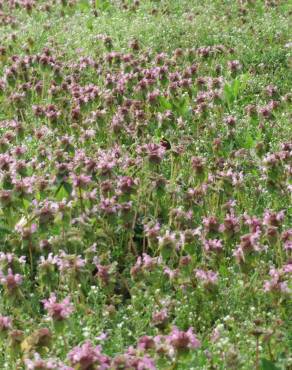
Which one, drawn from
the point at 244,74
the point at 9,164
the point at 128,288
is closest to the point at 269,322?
the point at 128,288

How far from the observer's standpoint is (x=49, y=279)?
3236 millimetres

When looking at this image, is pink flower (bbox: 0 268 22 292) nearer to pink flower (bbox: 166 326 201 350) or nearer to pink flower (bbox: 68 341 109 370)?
pink flower (bbox: 68 341 109 370)

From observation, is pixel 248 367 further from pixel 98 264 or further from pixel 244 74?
pixel 244 74

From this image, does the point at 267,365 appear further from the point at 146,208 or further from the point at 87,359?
the point at 146,208

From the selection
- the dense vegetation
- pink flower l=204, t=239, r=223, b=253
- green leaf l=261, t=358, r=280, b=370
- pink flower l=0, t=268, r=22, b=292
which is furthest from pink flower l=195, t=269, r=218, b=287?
pink flower l=0, t=268, r=22, b=292

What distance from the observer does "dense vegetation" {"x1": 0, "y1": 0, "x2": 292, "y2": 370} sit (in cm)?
295

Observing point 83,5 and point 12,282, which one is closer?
point 12,282

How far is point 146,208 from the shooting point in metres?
4.02

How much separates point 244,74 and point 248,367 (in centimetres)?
353

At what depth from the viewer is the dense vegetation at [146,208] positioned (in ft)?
9.66

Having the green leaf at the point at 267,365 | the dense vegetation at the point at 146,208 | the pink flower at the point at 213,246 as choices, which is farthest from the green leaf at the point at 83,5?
the green leaf at the point at 267,365

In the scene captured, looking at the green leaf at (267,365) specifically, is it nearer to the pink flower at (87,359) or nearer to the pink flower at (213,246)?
the pink flower at (87,359)

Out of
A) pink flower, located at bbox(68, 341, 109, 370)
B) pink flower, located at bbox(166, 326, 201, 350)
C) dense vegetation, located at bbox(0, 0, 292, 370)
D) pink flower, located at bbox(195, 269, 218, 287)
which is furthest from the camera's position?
pink flower, located at bbox(195, 269, 218, 287)

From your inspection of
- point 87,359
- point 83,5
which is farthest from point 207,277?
point 83,5
